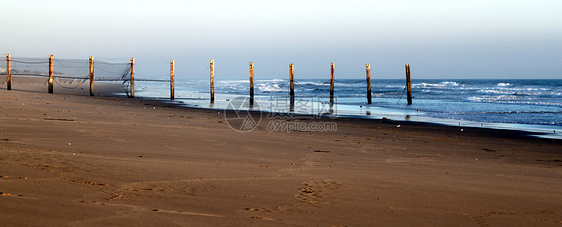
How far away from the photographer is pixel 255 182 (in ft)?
14.4

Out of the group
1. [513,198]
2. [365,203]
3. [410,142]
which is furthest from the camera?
[410,142]

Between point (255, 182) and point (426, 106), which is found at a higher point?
point (426, 106)

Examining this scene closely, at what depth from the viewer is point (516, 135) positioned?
36.1 feet

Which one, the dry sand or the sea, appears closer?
the dry sand

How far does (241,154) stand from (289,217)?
312cm

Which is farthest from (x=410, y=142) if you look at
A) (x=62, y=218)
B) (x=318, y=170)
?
(x=62, y=218)

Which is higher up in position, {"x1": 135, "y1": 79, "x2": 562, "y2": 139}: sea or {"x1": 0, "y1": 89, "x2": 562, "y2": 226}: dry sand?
{"x1": 135, "y1": 79, "x2": 562, "y2": 139}: sea

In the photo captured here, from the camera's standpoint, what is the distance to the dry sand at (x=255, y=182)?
10.5 feet

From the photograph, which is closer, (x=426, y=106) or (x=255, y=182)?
(x=255, y=182)

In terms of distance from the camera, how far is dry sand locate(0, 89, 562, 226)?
3.21 m

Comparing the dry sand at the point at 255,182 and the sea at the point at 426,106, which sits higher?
the sea at the point at 426,106

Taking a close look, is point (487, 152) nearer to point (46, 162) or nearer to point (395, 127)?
point (395, 127)

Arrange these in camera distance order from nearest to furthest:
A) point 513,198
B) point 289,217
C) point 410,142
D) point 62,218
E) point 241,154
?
point 62,218
point 289,217
point 513,198
point 241,154
point 410,142

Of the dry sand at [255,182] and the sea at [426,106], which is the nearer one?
the dry sand at [255,182]
